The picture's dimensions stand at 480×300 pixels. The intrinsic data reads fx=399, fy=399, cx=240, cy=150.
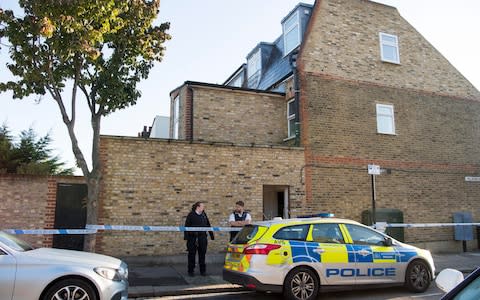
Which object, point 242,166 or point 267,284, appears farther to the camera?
point 242,166

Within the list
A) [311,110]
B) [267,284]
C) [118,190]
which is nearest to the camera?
[267,284]

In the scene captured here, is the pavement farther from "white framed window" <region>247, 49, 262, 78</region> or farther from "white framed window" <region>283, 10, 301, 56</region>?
"white framed window" <region>247, 49, 262, 78</region>

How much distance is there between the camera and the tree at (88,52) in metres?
8.15

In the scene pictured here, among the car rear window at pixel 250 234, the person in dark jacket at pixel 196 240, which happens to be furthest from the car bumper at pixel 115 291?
the person in dark jacket at pixel 196 240

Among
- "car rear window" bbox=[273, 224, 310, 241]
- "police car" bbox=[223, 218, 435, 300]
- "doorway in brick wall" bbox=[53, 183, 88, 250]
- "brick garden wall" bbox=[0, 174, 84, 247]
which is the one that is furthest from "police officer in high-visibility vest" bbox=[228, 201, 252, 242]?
"brick garden wall" bbox=[0, 174, 84, 247]

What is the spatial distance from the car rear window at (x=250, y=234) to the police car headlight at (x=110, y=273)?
2.31 meters

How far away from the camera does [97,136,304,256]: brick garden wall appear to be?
10859mm

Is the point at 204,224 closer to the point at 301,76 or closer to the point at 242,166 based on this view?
the point at 242,166

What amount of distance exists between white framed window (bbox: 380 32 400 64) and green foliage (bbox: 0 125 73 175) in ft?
42.9

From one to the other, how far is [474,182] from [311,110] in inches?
306

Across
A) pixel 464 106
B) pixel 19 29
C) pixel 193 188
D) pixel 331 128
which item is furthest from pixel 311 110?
pixel 19 29

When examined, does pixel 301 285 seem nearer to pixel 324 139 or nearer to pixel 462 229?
pixel 324 139

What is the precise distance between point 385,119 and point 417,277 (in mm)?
8425

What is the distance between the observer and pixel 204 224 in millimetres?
9586
